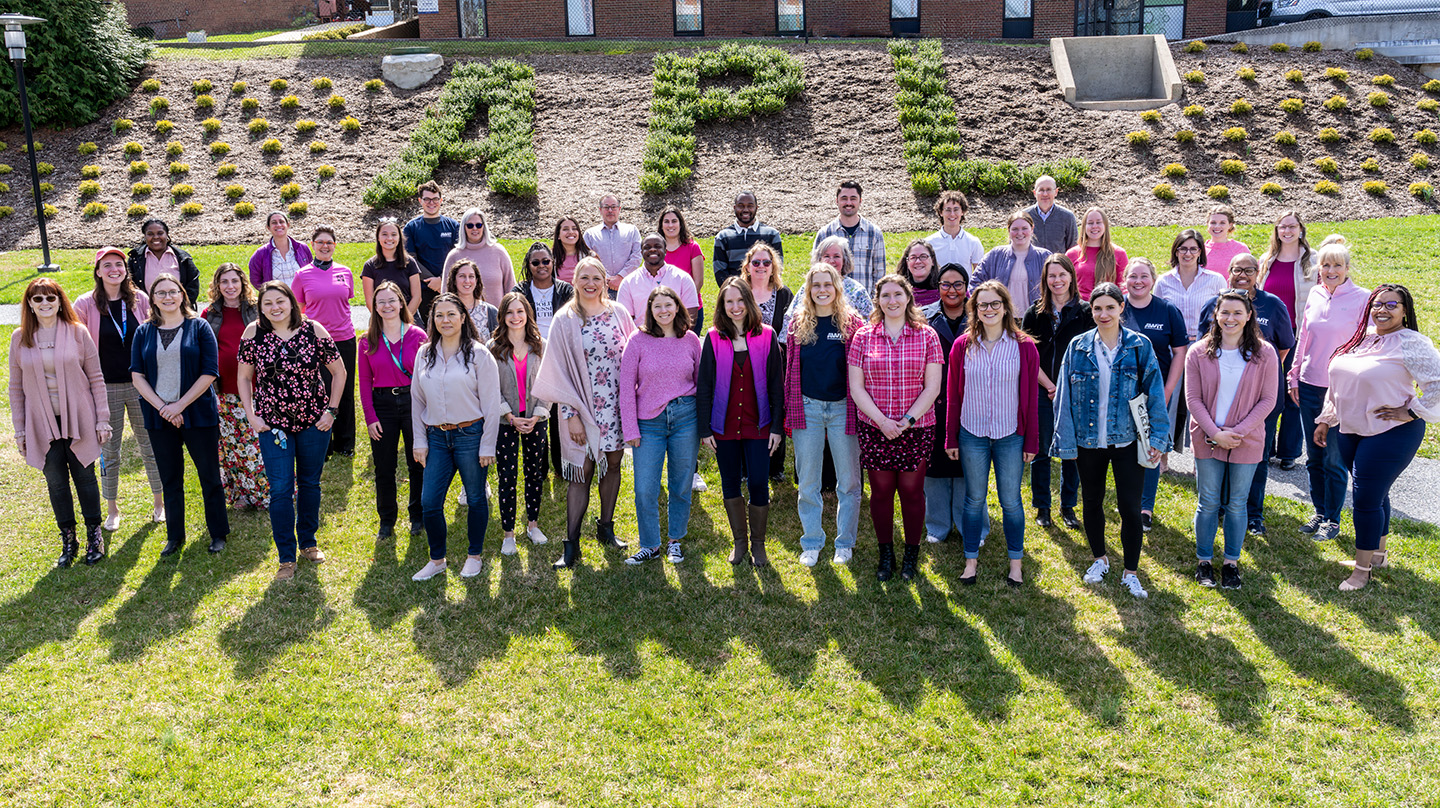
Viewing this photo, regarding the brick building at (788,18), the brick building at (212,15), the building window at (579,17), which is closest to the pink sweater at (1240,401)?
the brick building at (788,18)

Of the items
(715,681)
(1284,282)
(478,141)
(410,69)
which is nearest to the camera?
(715,681)

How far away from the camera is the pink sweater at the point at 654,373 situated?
6859 millimetres

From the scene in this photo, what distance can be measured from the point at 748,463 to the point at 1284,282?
498cm

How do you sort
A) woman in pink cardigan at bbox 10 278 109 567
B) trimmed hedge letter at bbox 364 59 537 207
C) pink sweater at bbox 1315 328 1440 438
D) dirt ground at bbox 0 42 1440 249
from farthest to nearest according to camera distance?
trimmed hedge letter at bbox 364 59 537 207, dirt ground at bbox 0 42 1440 249, woman in pink cardigan at bbox 10 278 109 567, pink sweater at bbox 1315 328 1440 438

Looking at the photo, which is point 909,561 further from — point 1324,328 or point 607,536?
point 1324,328

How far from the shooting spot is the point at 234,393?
787 centimetres

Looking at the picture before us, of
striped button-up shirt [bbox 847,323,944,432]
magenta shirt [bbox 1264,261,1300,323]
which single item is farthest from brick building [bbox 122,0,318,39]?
magenta shirt [bbox 1264,261,1300,323]

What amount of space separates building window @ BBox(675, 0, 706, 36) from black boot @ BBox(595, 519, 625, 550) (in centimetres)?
2372

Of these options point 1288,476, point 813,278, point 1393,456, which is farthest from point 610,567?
point 1288,476

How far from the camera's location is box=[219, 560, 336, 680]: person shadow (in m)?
6.04

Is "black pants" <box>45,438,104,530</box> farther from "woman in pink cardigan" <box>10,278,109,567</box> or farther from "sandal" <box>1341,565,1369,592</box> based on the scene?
"sandal" <box>1341,565,1369,592</box>

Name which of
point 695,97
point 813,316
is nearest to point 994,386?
point 813,316

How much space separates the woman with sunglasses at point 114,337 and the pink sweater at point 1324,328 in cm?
872

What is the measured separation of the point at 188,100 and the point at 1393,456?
81.0ft
